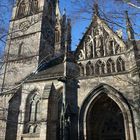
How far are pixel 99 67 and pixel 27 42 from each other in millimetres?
11688

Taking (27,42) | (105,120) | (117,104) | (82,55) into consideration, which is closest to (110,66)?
(82,55)

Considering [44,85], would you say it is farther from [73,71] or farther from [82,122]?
[82,122]

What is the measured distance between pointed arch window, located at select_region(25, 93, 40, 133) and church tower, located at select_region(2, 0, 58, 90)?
12.6ft

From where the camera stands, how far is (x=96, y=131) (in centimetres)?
1747

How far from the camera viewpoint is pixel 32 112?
19750 mm

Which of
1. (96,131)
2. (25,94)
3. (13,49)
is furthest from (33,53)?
(96,131)

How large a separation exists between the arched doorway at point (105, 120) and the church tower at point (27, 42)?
7.57 meters

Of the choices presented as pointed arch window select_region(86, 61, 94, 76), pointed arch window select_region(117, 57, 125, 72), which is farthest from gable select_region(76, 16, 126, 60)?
pointed arch window select_region(117, 57, 125, 72)

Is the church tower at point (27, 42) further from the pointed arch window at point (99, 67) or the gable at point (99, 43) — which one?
the pointed arch window at point (99, 67)

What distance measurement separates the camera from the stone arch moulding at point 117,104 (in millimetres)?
15188

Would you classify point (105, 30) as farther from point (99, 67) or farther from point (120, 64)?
point (120, 64)

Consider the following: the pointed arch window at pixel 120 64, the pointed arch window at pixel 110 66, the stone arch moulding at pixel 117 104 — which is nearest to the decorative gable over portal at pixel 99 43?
the pointed arch window at pixel 110 66

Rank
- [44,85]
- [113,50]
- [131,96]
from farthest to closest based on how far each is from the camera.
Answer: [44,85] < [113,50] < [131,96]

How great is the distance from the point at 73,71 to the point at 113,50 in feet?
11.9
